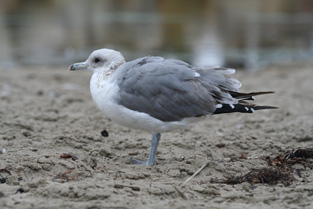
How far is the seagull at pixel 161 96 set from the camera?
410cm

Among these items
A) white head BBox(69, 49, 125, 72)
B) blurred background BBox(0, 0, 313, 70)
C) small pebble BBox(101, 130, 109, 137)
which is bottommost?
small pebble BBox(101, 130, 109, 137)

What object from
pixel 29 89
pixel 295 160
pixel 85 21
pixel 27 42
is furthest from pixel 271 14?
pixel 295 160

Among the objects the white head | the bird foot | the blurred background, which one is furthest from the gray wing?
the blurred background

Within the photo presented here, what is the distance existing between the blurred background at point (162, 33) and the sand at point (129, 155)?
359cm

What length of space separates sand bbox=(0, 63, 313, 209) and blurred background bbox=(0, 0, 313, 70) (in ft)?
11.8

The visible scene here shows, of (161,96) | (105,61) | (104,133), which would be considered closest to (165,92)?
(161,96)

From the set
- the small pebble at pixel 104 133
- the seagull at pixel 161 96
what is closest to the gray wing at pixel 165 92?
the seagull at pixel 161 96

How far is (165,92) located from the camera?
162 inches

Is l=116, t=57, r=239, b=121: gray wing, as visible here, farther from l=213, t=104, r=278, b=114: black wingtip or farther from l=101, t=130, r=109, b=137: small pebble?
l=101, t=130, r=109, b=137: small pebble

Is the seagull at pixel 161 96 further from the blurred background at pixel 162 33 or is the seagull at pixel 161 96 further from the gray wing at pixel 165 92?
the blurred background at pixel 162 33

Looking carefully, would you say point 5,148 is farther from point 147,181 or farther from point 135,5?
point 135,5

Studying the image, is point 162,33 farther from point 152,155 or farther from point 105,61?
point 152,155

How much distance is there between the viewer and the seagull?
13.4 feet

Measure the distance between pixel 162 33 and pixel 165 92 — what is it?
10.6m
